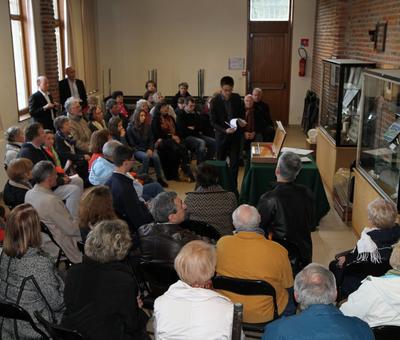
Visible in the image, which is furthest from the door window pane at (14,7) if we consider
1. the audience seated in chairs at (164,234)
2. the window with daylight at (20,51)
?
the audience seated in chairs at (164,234)

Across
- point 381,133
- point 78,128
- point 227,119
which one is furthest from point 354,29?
point 78,128

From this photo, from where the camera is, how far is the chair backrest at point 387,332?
2.32 meters

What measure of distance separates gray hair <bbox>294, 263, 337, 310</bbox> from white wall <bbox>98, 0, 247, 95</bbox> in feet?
33.3

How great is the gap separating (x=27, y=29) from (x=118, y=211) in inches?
217

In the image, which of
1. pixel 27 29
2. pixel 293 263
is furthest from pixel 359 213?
pixel 27 29

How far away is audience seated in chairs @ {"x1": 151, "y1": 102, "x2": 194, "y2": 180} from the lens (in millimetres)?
7723

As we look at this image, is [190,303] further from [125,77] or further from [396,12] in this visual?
[125,77]

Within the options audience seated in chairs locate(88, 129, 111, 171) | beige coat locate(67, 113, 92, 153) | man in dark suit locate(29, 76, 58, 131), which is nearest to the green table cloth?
audience seated in chairs locate(88, 129, 111, 171)

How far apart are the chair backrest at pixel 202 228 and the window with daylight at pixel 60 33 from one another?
7.08 metres

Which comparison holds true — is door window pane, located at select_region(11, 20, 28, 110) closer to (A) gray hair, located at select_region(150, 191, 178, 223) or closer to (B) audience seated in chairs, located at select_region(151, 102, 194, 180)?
(B) audience seated in chairs, located at select_region(151, 102, 194, 180)

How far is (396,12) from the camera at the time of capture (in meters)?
5.78

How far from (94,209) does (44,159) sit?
2079 mm

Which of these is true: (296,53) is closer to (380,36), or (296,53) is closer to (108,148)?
(380,36)

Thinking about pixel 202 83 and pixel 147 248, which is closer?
pixel 147 248
